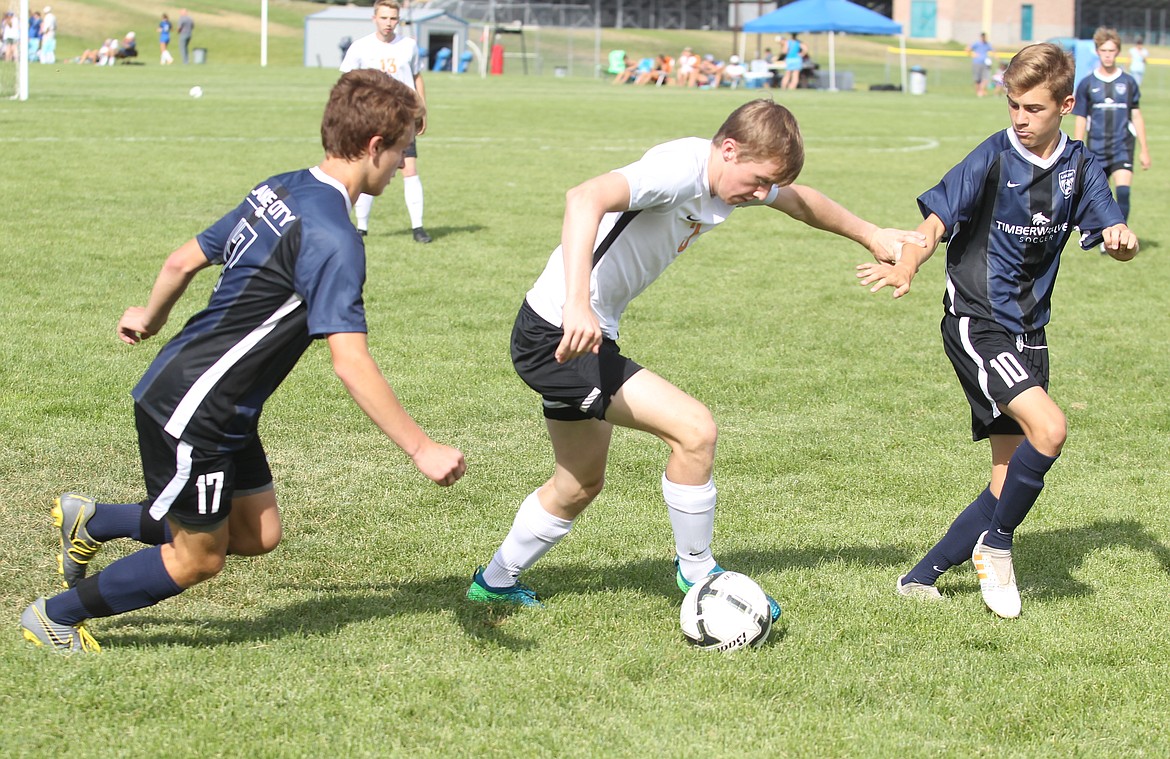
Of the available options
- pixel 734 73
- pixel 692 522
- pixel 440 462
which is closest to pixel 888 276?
pixel 692 522

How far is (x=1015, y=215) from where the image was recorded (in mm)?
4676

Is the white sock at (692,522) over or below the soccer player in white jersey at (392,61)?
below

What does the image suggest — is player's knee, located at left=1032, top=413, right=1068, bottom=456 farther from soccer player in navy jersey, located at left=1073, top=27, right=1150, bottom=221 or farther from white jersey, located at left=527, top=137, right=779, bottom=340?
soccer player in navy jersey, located at left=1073, top=27, right=1150, bottom=221

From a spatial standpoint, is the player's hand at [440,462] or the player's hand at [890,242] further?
the player's hand at [890,242]

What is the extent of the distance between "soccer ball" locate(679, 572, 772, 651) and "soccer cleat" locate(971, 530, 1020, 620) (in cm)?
88

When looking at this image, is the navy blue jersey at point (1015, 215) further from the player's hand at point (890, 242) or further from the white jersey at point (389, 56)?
the white jersey at point (389, 56)

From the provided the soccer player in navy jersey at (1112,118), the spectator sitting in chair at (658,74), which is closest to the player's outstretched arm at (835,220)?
the soccer player in navy jersey at (1112,118)

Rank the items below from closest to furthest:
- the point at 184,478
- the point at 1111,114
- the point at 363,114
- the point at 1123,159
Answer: the point at 363,114 → the point at 184,478 → the point at 1111,114 → the point at 1123,159

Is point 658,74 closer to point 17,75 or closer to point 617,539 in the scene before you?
point 17,75

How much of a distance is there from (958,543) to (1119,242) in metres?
1.19

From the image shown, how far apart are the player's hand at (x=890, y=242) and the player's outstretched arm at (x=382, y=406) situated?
187cm

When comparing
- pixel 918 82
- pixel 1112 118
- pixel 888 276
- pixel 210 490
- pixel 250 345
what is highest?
pixel 918 82

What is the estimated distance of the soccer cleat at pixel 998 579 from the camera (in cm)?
461

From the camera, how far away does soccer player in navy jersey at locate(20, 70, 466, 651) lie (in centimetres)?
351
